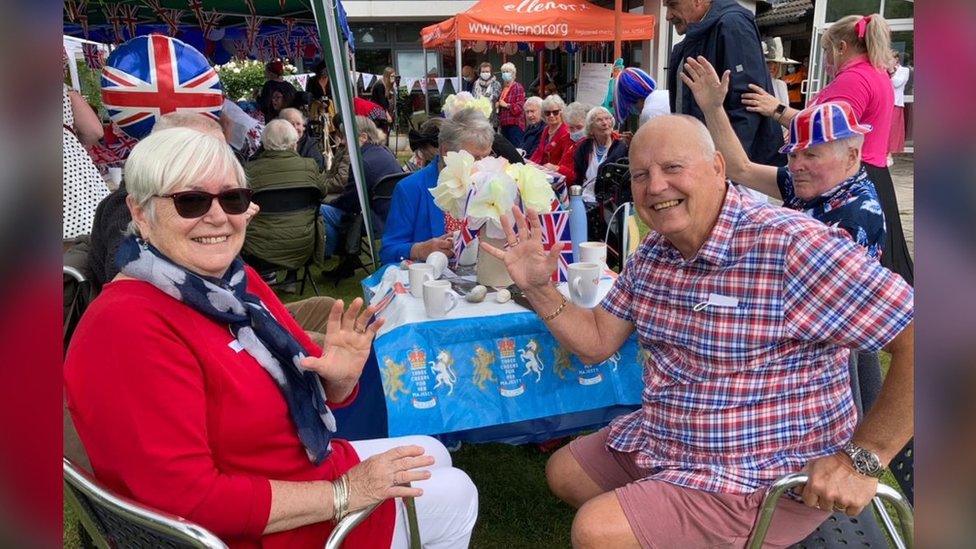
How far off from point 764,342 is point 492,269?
3.30 feet

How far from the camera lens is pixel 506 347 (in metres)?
2.13

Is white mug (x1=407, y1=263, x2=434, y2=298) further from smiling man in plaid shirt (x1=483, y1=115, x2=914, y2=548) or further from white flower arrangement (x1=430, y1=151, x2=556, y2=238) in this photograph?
smiling man in plaid shirt (x1=483, y1=115, x2=914, y2=548)

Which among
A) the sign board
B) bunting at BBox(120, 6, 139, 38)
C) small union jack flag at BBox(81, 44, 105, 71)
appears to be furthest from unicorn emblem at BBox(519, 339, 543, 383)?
the sign board

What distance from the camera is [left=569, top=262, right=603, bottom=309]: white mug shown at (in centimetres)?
219

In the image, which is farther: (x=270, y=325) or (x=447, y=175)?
(x=447, y=175)

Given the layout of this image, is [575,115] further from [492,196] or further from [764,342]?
[764,342]

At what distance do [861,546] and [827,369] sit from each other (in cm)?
48

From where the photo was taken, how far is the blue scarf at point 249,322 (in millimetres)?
1389

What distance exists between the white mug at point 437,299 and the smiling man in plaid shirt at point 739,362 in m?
0.62

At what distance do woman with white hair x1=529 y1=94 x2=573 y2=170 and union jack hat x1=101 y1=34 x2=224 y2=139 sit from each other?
13.9 feet

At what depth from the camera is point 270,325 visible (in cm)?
152

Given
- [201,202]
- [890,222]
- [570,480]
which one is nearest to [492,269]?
[570,480]

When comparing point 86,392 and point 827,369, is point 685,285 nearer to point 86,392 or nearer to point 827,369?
point 827,369
